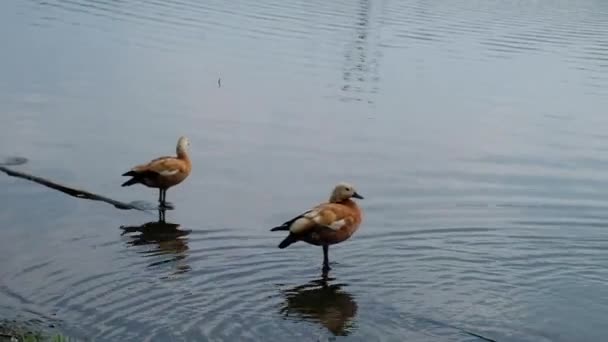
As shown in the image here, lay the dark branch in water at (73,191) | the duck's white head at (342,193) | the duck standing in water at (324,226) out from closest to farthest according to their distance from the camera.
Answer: the duck standing in water at (324,226) < the duck's white head at (342,193) < the dark branch in water at (73,191)

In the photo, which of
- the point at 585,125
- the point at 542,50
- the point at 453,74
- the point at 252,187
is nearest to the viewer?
the point at 252,187

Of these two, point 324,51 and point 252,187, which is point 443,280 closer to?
point 252,187

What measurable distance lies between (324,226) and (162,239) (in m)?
2.26

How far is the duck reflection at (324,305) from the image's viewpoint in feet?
33.1

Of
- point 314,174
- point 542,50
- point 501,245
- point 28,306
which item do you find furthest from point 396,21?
point 28,306

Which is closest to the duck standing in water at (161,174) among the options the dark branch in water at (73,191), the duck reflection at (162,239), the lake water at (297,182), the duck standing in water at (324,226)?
the dark branch in water at (73,191)

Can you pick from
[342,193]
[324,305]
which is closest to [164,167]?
[342,193]

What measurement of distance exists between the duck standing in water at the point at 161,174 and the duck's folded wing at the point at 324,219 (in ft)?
9.42

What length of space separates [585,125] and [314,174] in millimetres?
8397

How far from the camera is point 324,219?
37.0ft

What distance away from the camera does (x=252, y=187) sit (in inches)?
600

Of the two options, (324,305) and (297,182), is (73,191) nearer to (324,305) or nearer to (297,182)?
(297,182)

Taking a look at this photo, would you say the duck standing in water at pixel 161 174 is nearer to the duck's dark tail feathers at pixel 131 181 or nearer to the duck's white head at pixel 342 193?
the duck's dark tail feathers at pixel 131 181

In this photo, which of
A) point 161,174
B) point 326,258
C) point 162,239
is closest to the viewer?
point 326,258
